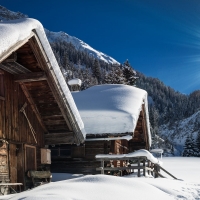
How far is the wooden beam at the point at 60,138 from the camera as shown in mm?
12961

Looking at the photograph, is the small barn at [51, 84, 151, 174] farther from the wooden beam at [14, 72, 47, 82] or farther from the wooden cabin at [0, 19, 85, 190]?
the wooden beam at [14, 72, 47, 82]

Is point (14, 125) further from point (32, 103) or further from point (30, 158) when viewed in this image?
point (30, 158)

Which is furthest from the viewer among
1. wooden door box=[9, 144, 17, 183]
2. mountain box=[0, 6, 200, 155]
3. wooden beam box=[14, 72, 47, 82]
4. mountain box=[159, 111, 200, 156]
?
mountain box=[159, 111, 200, 156]

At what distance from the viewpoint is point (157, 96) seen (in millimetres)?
164500

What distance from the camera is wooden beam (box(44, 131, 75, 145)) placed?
42.5 feet

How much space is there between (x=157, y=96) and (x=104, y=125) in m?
152

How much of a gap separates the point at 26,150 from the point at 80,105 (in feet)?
28.2

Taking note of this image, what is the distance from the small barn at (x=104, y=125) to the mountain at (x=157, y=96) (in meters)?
26.8

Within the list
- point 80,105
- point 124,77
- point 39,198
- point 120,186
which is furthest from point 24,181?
point 124,77

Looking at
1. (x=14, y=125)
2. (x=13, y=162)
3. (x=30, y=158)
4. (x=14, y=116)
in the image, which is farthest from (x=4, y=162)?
(x=30, y=158)

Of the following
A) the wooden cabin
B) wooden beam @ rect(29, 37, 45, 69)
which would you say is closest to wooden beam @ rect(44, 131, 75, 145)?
the wooden cabin

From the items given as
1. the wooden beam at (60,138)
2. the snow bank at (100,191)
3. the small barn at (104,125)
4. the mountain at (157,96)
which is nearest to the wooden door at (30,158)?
the wooden beam at (60,138)

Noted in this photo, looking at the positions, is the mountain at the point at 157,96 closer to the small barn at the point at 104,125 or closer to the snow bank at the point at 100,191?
the small barn at the point at 104,125

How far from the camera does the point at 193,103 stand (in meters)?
143
